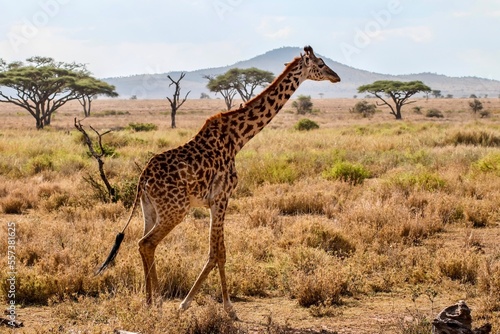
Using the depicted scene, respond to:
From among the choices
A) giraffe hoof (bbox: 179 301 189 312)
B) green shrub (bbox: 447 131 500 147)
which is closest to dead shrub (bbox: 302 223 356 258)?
giraffe hoof (bbox: 179 301 189 312)

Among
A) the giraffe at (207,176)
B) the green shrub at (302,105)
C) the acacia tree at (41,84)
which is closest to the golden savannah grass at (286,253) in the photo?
the giraffe at (207,176)

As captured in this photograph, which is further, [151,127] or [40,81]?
[40,81]

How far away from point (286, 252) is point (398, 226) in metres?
1.83

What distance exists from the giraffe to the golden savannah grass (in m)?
0.49

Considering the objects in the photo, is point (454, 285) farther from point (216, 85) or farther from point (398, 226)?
point (216, 85)

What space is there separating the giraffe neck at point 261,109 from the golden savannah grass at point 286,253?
1.68 m

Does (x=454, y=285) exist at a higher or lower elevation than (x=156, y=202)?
lower

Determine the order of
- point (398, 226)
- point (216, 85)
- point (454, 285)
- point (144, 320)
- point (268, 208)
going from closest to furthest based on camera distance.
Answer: point (144, 320) < point (454, 285) < point (398, 226) < point (268, 208) < point (216, 85)

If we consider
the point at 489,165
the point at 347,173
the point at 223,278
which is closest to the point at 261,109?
the point at 223,278

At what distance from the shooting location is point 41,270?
710 centimetres

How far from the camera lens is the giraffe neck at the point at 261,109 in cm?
632

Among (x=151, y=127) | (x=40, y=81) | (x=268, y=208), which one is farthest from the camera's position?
(x=40, y=81)

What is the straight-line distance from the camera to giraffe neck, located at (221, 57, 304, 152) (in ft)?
20.7

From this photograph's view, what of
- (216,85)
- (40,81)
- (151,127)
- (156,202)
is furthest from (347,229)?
(216,85)
